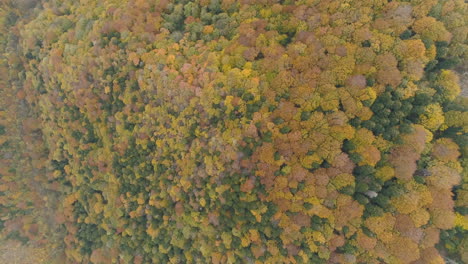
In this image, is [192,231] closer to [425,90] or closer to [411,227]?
[411,227]

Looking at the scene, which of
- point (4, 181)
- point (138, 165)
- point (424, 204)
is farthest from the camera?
point (4, 181)

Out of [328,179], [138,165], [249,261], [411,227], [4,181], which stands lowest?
[4,181]

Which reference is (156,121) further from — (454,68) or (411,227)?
(454,68)

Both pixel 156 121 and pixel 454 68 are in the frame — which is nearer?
pixel 454 68

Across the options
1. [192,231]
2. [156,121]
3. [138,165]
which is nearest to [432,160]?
[192,231]

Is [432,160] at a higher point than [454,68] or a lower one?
lower

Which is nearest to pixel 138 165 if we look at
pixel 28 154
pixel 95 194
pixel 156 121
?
pixel 156 121

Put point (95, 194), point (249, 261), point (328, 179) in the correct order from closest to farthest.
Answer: point (328, 179)
point (249, 261)
point (95, 194)
